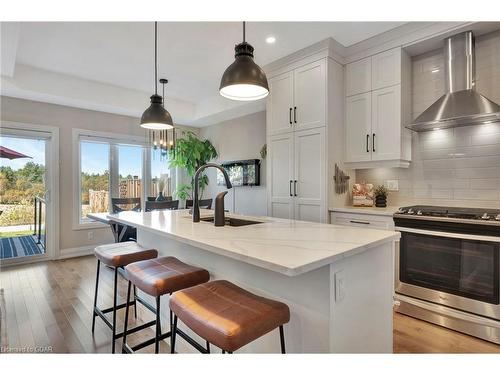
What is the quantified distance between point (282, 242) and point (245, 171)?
12.2ft

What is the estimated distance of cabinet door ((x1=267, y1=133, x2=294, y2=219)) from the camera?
3559mm

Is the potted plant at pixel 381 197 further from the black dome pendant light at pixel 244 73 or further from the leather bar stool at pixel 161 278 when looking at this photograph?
the leather bar stool at pixel 161 278

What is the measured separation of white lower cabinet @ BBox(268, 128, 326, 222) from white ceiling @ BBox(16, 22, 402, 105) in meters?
1.02

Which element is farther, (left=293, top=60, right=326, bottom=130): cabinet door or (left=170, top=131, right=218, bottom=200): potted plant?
(left=170, top=131, right=218, bottom=200): potted plant

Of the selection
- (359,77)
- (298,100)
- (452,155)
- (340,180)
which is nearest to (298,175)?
(340,180)

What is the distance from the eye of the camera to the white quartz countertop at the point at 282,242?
112 centimetres

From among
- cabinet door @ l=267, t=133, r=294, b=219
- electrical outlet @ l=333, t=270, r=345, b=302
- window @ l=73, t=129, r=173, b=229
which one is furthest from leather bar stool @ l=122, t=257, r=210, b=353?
window @ l=73, t=129, r=173, b=229

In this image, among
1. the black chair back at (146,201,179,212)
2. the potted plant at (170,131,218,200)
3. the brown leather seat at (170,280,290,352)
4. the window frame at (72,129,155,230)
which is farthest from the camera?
the potted plant at (170,131,218,200)

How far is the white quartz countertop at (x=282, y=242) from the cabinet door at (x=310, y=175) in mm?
1326

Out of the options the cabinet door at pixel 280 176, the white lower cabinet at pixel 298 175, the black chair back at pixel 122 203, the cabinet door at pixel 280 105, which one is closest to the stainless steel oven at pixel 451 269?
the white lower cabinet at pixel 298 175

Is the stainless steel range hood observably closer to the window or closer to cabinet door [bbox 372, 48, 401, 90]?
cabinet door [bbox 372, 48, 401, 90]

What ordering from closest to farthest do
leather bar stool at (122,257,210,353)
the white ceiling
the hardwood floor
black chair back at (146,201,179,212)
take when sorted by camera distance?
leather bar stool at (122,257,210,353), the hardwood floor, the white ceiling, black chair back at (146,201,179,212)

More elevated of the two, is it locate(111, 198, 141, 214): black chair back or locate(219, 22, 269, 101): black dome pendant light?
locate(219, 22, 269, 101): black dome pendant light

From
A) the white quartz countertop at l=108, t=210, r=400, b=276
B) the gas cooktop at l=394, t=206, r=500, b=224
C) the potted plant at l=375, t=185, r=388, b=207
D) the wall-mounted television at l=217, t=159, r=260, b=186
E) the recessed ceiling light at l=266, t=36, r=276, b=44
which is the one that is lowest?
the white quartz countertop at l=108, t=210, r=400, b=276
